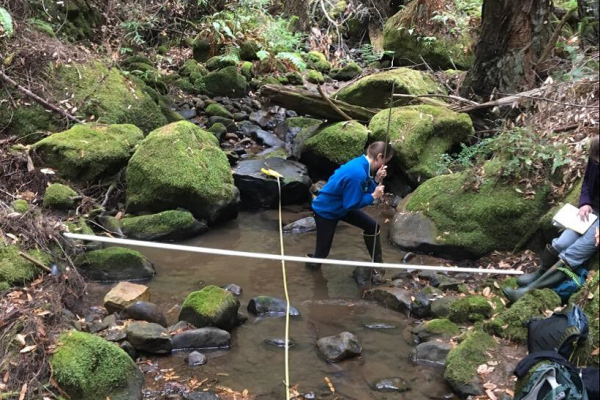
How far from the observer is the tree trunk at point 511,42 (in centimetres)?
844

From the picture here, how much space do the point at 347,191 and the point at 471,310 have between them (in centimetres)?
188

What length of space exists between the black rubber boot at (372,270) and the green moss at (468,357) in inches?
73.9

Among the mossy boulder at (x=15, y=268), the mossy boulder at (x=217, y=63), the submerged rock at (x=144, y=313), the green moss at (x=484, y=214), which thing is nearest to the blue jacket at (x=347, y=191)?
the green moss at (x=484, y=214)

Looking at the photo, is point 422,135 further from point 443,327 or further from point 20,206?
point 20,206

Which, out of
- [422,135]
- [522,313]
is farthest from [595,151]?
[422,135]

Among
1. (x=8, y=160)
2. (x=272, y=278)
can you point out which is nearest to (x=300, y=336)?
(x=272, y=278)

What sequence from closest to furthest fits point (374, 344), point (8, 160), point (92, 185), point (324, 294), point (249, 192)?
point (374, 344) → point (324, 294) → point (8, 160) → point (92, 185) → point (249, 192)

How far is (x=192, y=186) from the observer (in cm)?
775

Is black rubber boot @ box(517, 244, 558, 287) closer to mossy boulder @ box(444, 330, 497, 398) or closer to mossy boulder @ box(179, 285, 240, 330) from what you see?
mossy boulder @ box(444, 330, 497, 398)

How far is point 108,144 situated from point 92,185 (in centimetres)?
65

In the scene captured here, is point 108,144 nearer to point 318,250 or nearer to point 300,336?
point 318,250

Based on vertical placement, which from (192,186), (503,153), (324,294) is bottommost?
(324,294)

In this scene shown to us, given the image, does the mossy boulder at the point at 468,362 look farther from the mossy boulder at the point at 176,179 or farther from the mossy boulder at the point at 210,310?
the mossy boulder at the point at 176,179

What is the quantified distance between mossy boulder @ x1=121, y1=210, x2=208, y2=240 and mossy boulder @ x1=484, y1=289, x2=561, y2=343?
4220 millimetres
